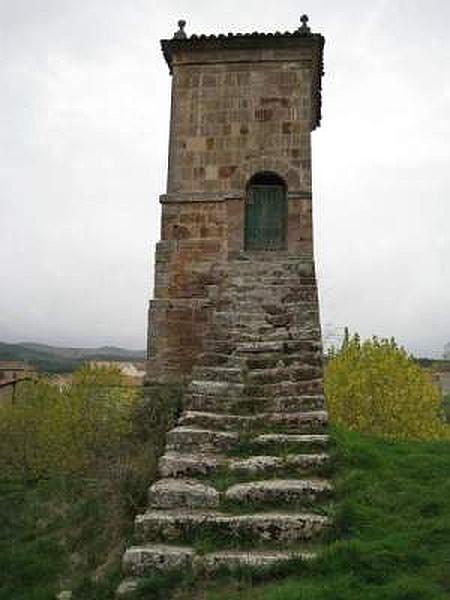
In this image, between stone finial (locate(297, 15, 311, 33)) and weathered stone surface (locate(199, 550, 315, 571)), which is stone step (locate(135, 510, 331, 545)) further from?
stone finial (locate(297, 15, 311, 33))

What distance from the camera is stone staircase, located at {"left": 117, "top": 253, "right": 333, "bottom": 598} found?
5.53 meters

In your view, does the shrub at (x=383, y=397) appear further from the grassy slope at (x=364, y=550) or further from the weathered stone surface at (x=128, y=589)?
the weathered stone surface at (x=128, y=589)

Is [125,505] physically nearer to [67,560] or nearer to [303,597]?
[67,560]

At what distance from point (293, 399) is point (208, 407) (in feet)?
3.14

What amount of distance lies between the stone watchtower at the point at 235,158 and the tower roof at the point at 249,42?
0.02 metres

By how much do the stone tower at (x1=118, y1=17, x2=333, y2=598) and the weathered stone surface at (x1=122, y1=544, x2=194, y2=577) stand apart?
0.85 metres

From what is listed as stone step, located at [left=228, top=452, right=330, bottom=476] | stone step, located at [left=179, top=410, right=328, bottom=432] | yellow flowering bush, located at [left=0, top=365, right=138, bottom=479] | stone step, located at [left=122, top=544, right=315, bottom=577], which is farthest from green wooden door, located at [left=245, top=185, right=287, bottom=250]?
stone step, located at [left=122, top=544, right=315, bottom=577]

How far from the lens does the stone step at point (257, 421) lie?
741 centimetres

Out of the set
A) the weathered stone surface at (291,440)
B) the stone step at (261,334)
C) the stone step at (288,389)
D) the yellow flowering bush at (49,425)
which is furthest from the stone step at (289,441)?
the yellow flowering bush at (49,425)

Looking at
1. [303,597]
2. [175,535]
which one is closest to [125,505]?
[175,535]

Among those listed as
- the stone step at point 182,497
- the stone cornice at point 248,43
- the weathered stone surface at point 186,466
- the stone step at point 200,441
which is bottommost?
the stone step at point 182,497

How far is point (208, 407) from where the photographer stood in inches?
307

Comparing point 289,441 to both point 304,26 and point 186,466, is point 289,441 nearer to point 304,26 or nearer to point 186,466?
point 186,466

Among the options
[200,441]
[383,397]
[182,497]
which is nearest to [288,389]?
[200,441]
